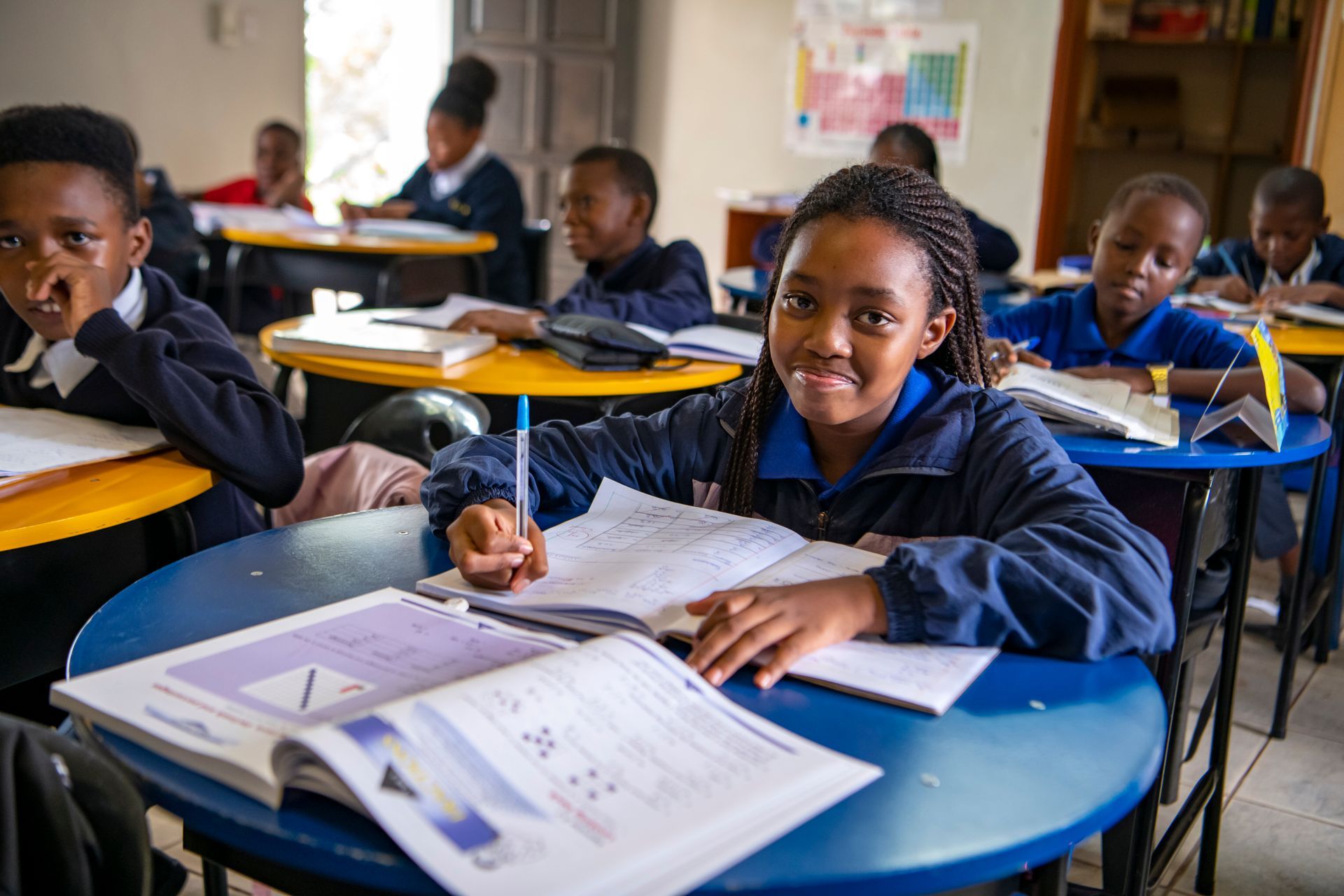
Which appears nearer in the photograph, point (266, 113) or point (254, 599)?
point (254, 599)

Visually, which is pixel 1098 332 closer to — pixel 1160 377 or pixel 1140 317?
pixel 1140 317

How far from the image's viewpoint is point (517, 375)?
7.20 feet

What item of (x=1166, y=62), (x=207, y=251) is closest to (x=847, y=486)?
(x=207, y=251)

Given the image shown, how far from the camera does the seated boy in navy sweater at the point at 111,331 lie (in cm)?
155

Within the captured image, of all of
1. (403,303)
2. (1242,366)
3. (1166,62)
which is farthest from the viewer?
(1166,62)

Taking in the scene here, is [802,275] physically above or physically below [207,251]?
above

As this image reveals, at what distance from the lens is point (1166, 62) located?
5844 millimetres

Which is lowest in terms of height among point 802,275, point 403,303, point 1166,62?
point 403,303

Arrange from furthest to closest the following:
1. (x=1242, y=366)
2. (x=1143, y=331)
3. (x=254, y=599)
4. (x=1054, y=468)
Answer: (x=1143, y=331)
(x=1242, y=366)
(x=1054, y=468)
(x=254, y=599)

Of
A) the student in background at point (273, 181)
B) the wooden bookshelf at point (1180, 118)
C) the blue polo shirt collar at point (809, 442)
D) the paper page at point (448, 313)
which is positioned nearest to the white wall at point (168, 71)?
the student in background at point (273, 181)

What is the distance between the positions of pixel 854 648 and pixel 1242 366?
1537 mm

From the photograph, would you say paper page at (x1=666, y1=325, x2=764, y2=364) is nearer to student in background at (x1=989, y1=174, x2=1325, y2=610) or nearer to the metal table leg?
student in background at (x1=989, y1=174, x2=1325, y2=610)

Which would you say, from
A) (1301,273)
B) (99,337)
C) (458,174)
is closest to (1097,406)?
(99,337)

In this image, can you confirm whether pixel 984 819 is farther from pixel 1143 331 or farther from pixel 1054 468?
pixel 1143 331
